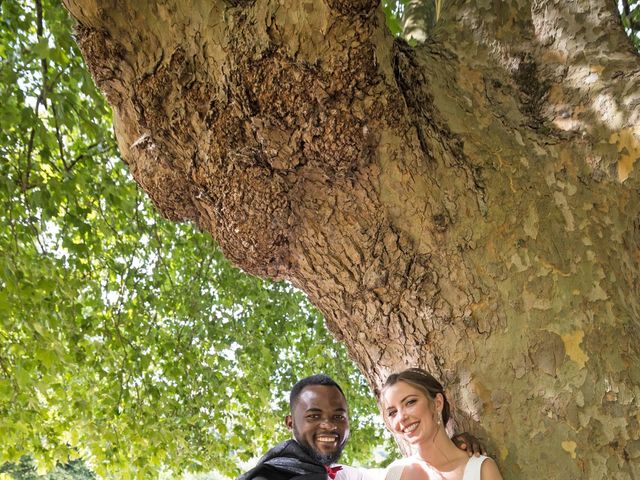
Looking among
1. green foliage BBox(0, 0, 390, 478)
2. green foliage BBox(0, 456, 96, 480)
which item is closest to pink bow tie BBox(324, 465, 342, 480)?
green foliage BBox(0, 0, 390, 478)

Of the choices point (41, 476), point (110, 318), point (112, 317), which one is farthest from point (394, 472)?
point (41, 476)

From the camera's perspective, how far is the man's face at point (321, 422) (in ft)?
9.04

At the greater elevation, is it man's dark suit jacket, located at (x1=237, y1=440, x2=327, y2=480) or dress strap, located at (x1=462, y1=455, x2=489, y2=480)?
man's dark suit jacket, located at (x1=237, y1=440, x2=327, y2=480)

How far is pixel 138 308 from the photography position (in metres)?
7.23

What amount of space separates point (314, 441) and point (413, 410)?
1.97 feet

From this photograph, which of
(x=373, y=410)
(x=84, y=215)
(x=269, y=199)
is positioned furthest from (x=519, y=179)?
(x=373, y=410)

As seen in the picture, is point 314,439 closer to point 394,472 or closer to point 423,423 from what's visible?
point 394,472

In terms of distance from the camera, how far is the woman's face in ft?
7.64

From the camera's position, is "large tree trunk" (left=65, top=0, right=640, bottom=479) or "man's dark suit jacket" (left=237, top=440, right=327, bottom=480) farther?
"man's dark suit jacket" (left=237, top=440, right=327, bottom=480)

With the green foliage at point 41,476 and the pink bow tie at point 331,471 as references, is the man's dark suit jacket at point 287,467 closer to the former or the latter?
the pink bow tie at point 331,471

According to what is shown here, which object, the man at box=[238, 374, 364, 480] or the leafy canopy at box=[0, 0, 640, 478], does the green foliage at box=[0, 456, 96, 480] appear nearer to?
the leafy canopy at box=[0, 0, 640, 478]

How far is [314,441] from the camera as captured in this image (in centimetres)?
277

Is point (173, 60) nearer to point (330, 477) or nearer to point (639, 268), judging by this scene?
point (330, 477)

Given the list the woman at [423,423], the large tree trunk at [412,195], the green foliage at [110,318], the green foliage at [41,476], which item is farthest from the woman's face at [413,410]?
the green foliage at [41,476]
